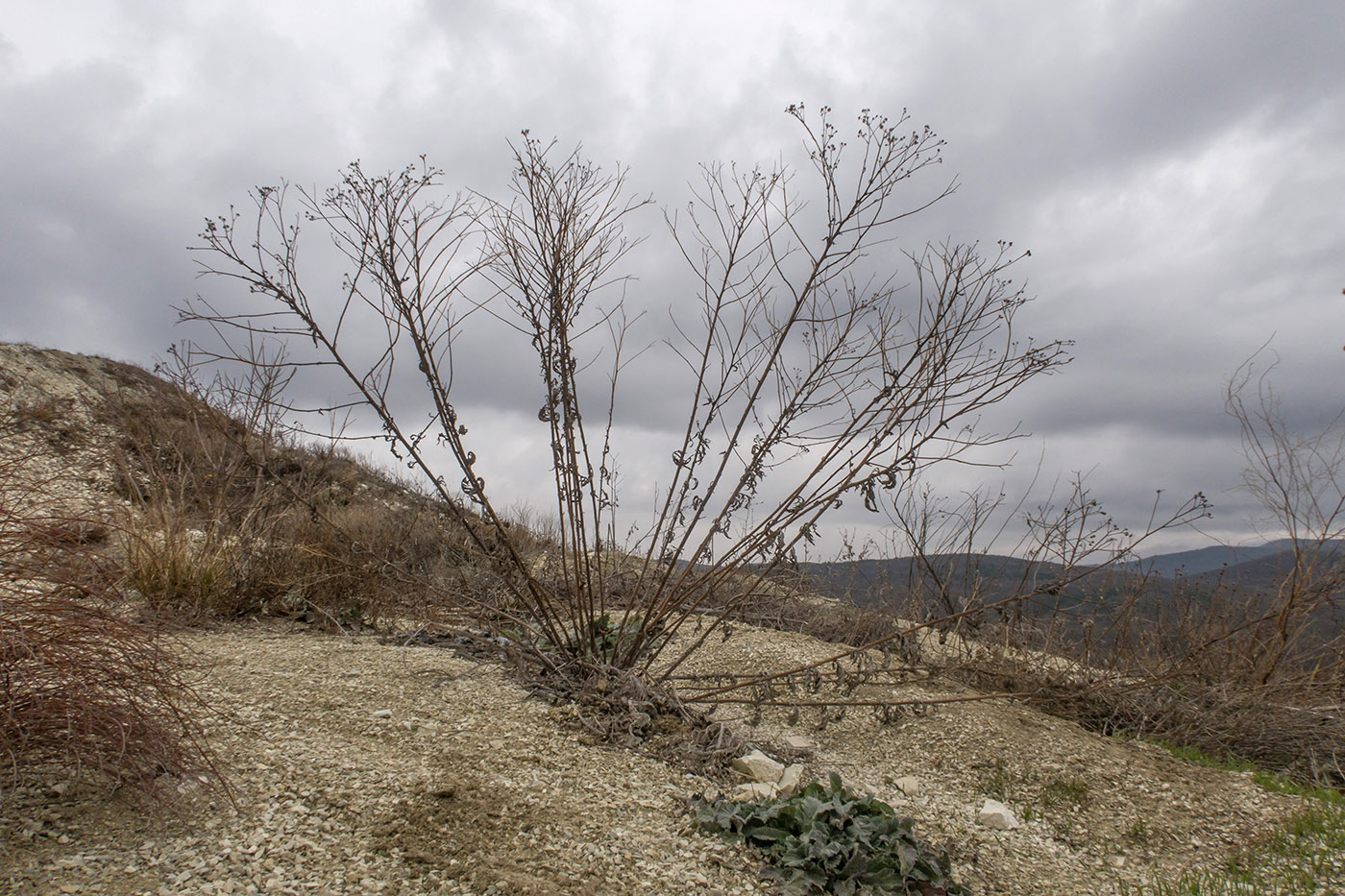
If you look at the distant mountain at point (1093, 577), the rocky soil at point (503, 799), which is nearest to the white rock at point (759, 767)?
the rocky soil at point (503, 799)

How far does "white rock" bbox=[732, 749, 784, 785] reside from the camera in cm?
287

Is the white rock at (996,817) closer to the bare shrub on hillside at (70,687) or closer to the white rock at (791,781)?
Result: the white rock at (791,781)

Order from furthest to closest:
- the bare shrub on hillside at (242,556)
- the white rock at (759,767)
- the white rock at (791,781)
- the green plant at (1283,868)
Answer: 1. the bare shrub on hillside at (242,556)
2. the white rock at (759,767)
3. the white rock at (791,781)
4. the green plant at (1283,868)

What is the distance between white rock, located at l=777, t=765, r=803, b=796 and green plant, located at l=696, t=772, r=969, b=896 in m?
0.25

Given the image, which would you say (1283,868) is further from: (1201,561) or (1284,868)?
(1201,561)

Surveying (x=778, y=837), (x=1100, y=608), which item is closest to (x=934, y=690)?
(x=1100, y=608)

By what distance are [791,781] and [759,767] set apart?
0.43ft

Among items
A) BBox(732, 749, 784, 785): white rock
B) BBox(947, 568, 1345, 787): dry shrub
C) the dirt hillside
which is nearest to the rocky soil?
the dirt hillside

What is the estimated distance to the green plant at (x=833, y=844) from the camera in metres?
2.16

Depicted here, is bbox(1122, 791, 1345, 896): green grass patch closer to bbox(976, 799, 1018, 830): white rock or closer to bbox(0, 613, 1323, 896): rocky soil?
bbox(0, 613, 1323, 896): rocky soil

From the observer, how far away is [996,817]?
9.49ft

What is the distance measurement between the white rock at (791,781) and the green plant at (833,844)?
25cm

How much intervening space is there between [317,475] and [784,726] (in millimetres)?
12798

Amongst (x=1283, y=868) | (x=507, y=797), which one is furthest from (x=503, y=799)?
(x=1283, y=868)
